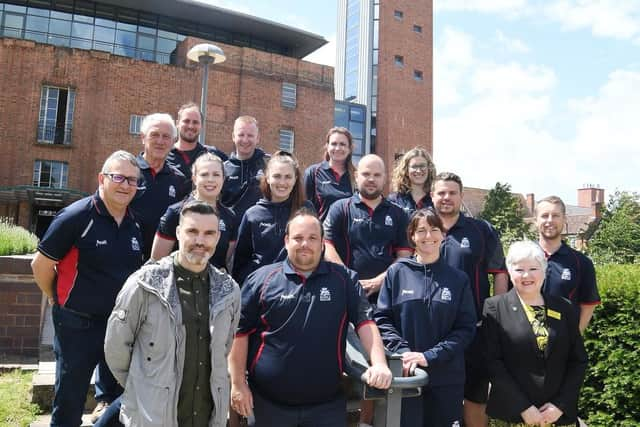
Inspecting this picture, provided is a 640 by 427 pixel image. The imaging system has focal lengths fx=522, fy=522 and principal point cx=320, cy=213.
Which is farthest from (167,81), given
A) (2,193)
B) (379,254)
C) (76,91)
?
(379,254)

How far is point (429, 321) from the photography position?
3.46 m

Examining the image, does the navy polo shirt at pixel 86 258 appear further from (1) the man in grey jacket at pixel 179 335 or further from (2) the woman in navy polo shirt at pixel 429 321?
(2) the woman in navy polo shirt at pixel 429 321

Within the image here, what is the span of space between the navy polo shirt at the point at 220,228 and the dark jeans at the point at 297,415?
1328 millimetres

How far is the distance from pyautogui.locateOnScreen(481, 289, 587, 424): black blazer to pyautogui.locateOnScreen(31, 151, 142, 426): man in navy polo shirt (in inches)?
104

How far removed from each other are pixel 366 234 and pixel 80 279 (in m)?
2.16

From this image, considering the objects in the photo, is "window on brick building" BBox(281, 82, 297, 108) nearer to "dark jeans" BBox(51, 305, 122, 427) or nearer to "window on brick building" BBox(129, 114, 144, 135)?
"window on brick building" BBox(129, 114, 144, 135)

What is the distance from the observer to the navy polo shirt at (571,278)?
4.42 m

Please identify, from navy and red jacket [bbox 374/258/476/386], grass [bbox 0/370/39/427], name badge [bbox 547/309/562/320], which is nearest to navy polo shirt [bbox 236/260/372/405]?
navy and red jacket [bbox 374/258/476/386]

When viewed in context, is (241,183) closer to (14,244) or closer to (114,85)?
(14,244)

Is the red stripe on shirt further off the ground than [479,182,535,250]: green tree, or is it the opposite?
[479,182,535,250]: green tree

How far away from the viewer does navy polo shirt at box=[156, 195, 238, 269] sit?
13.0 ft

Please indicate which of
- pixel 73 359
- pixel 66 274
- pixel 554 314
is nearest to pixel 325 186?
pixel 554 314

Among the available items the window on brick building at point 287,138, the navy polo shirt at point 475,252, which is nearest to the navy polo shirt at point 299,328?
the navy polo shirt at point 475,252

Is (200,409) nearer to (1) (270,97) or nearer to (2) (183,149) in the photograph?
(2) (183,149)
